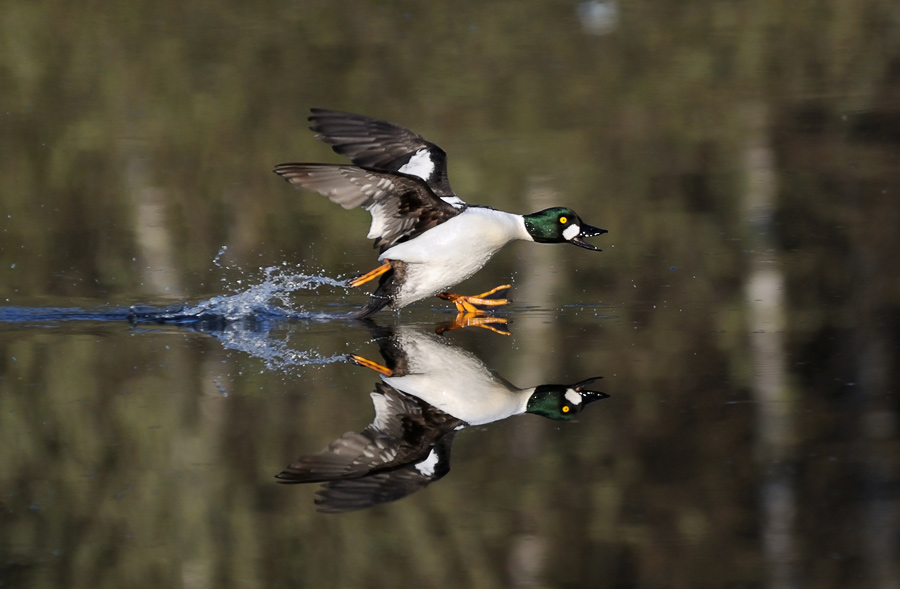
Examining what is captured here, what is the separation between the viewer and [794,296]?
20.8 ft

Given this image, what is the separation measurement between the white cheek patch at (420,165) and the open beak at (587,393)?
7.16 ft

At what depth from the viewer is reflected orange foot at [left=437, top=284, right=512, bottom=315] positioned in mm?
6516

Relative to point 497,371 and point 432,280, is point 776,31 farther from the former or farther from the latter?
point 497,371

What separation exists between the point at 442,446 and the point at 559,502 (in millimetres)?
613

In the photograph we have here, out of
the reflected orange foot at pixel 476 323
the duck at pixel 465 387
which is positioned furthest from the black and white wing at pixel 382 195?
the duck at pixel 465 387

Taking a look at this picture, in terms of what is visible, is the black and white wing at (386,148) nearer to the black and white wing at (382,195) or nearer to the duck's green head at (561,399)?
the black and white wing at (382,195)

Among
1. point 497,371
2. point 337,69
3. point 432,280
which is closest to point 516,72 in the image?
point 337,69

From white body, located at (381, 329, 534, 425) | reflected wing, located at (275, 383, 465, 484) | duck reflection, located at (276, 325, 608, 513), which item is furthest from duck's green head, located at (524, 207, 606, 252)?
reflected wing, located at (275, 383, 465, 484)

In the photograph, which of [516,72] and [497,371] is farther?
[516,72]

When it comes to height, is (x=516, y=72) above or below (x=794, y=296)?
above

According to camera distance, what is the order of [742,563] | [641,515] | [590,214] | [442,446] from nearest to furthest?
[742,563], [641,515], [442,446], [590,214]

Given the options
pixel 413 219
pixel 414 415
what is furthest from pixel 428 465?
pixel 413 219

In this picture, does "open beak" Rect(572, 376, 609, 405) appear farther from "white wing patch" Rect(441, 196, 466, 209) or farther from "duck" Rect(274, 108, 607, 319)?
"white wing patch" Rect(441, 196, 466, 209)

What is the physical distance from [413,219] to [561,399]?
2.05 metres
